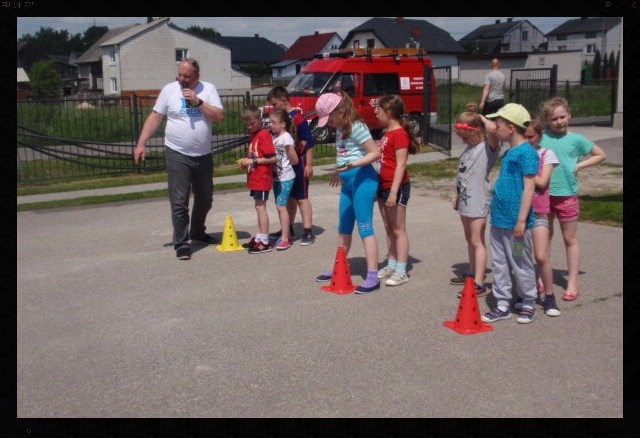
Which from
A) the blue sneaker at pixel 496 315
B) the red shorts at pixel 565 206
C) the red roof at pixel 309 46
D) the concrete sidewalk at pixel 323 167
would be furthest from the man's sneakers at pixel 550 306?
the red roof at pixel 309 46

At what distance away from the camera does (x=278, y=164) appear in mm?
8000

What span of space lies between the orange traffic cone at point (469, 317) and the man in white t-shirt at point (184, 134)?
11.8 ft

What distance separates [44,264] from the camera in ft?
25.6

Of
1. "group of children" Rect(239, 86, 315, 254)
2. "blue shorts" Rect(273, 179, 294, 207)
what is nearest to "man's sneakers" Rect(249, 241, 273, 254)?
"group of children" Rect(239, 86, 315, 254)

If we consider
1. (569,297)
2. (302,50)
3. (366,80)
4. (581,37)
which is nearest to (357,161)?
(569,297)

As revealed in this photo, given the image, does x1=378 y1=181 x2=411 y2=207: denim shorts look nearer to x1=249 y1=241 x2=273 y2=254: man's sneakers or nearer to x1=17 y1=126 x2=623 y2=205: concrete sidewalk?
x1=249 y1=241 x2=273 y2=254: man's sneakers

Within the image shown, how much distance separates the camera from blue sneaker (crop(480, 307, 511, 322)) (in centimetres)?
542

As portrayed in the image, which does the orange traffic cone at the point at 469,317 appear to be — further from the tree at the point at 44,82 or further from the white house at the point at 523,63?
the tree at the point at 44,82

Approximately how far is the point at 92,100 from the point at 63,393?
473 inches

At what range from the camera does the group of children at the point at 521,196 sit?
529 centimetres

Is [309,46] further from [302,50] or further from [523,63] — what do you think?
[523,63]

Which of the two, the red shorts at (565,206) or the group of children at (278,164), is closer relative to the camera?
the red shorts at (565,206)

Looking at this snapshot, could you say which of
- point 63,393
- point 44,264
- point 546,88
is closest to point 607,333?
point 63,393

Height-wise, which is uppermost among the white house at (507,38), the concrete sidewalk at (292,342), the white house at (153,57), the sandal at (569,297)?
the white house at (507,38)
